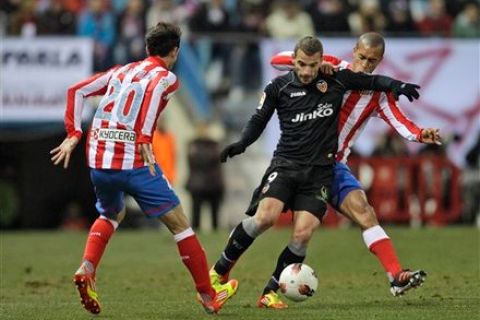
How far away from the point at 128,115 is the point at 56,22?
14.4 meters

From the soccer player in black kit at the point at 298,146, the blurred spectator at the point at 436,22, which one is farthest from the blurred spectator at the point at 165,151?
the soccer player in black kit at the point at 298,146

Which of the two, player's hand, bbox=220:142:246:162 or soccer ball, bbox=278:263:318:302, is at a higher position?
player's hand, bbox=220:142:246:162

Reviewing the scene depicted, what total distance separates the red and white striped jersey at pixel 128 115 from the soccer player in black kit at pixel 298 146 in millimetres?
971

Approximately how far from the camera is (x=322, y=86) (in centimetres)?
1075

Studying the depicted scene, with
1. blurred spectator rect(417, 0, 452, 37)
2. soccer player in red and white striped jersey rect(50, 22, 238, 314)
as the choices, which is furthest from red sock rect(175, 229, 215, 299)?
blurred spectator rect(417, 0, 452, 37)

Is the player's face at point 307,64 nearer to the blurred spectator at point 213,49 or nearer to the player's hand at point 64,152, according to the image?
the player's hand at point 64,152

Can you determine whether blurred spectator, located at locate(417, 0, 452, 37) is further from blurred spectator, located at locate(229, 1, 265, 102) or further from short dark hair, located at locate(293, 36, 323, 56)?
short dark hair, located at locate(293, 36, 323, 56)

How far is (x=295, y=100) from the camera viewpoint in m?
10.7

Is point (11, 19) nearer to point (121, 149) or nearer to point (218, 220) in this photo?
point (218, 220)

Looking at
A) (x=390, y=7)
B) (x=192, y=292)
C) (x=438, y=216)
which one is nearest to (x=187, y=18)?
(x=390, y=7)

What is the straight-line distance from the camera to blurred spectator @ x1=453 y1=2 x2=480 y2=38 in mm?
24250

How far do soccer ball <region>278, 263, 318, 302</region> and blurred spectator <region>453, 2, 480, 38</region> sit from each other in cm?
1478

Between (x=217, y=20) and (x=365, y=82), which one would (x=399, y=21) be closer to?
(x=217, y=20)

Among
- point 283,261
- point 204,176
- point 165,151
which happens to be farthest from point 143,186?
point 204,176
